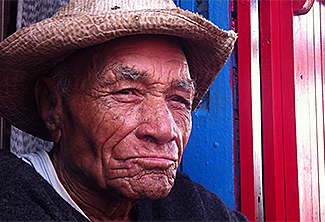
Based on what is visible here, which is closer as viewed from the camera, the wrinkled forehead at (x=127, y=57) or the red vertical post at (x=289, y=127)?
the wrinkled forehead at (x=127, y=57)

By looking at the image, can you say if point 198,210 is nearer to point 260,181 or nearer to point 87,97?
point 260,181

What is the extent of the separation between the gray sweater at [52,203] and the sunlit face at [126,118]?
0.19 meters

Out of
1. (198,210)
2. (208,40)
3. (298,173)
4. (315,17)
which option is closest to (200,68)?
(208,40)

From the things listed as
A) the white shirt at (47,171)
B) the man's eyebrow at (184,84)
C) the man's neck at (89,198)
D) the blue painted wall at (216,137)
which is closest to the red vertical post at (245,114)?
the blue painted wall at (216,137)

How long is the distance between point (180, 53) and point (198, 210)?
79 centimetres

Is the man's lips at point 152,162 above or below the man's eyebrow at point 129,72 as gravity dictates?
below

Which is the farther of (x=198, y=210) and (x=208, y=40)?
(x=198, y=210)

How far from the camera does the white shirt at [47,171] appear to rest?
2.01 meters

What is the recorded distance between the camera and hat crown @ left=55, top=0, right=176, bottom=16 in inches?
75.7

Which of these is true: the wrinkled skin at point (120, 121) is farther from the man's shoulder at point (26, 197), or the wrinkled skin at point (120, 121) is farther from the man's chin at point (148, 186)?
the man's shoulder at point (26, 197)

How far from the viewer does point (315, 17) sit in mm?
3213

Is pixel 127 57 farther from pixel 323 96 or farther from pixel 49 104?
pixel 323 96

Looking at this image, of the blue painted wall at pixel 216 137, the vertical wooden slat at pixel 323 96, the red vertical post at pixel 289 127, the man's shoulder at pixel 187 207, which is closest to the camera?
the man's shoulder at pixel 187 207

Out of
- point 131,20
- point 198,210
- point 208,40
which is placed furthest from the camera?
point 198,210
